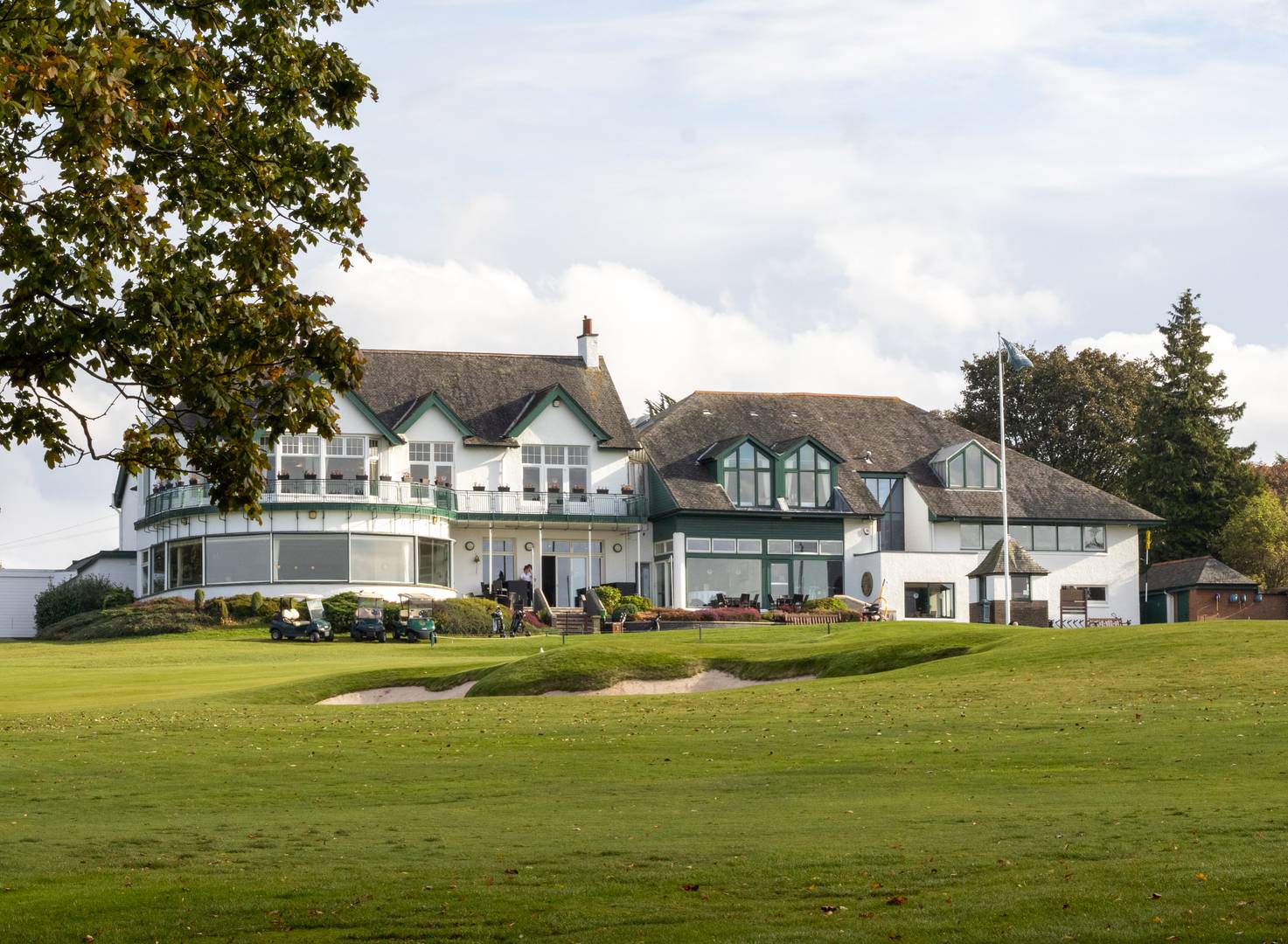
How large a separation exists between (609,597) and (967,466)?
1735 centimetres

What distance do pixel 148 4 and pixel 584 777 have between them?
9.14 m

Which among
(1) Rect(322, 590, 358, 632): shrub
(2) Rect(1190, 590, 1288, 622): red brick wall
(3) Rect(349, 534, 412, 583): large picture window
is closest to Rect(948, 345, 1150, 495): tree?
(2) Rect(1190, 590, 1288, 622): red brick wall

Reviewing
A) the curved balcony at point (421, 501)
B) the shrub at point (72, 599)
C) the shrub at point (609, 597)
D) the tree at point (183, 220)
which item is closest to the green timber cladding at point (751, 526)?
the curved balcony at point (421, 501)

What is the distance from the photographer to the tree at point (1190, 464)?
74.4 metres

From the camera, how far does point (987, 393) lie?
84.4m

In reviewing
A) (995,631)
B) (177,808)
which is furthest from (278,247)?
(995,631)

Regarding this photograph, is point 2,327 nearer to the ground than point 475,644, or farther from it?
farther from it

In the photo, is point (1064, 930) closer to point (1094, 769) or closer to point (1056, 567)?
A: point (1094, 769)

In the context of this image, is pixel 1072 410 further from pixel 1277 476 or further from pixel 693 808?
pixel 693 808

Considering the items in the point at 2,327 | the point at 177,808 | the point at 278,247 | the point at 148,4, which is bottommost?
the point at 177,808

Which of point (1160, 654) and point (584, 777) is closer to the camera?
point (584, 777)

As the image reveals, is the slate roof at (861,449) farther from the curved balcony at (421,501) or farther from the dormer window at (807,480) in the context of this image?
the curved balcony at (421,501)

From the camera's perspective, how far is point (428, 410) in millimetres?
62375

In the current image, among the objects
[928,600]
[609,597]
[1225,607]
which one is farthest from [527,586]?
[1225,607]
